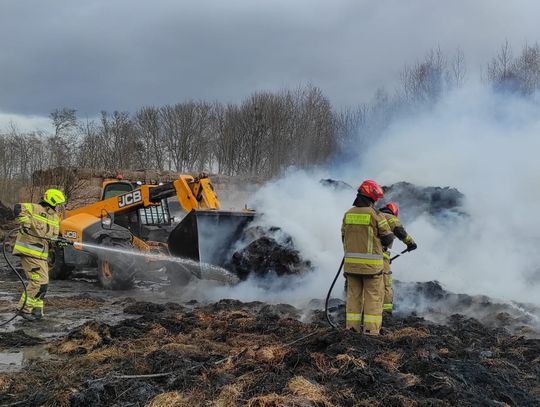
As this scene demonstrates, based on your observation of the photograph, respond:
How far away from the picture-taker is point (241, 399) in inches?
167

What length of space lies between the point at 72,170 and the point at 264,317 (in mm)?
21896

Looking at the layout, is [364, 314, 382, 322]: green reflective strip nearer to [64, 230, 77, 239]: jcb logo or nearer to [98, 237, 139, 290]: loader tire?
[98, 237, 139, 290]: loader tire

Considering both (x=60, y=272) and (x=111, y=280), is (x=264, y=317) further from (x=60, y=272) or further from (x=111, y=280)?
(x=60, y=272)

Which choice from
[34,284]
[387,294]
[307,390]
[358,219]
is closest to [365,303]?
[358,219]

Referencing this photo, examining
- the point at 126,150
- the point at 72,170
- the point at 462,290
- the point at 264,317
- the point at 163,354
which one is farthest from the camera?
the point at 126,150

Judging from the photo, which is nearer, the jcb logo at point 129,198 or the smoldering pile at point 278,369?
the smoldering pile at point 278,369

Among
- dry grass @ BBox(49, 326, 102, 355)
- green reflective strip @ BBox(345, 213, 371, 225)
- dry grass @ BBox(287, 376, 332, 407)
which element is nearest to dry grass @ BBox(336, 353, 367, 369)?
dry grass @ BBox(287, 376, 332, 407)

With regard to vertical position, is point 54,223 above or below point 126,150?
below

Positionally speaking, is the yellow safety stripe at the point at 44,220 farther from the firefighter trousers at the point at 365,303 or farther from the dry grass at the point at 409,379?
Answer: the dry grass at the point at 409,379

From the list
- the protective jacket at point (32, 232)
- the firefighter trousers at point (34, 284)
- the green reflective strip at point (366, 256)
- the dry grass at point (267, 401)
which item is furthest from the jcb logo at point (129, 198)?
the dry grass at point (267, 401)

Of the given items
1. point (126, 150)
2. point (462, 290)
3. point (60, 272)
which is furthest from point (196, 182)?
point (126, 150)

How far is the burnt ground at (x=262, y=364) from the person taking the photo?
4289 millimetres

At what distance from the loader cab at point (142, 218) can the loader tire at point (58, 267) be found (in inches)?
65.3

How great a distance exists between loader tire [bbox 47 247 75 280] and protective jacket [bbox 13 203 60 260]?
4.52 meters
